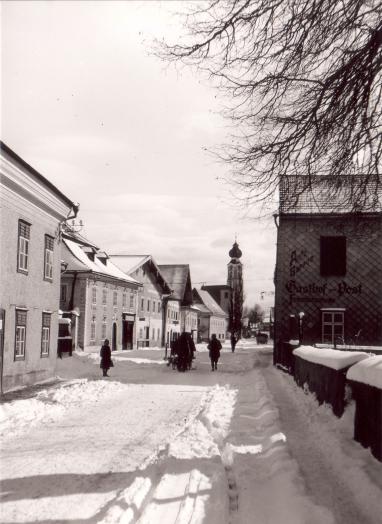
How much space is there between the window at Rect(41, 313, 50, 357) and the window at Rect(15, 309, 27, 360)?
1876 millimetres

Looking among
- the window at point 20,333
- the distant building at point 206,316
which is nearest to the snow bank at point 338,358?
the window at point 20,333

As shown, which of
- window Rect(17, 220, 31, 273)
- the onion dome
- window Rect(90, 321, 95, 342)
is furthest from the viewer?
the onion dome

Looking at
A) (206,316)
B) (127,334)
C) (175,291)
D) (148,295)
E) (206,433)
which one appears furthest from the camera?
(206,316)

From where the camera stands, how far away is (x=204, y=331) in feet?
314

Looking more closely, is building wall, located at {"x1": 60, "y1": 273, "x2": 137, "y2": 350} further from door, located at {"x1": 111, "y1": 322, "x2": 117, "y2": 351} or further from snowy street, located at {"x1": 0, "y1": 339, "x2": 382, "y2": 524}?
snowy street, located at {"x1": 0, "y1": 339, "x2": 382, "y2": 524}

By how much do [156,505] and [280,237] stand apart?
24.9 meters

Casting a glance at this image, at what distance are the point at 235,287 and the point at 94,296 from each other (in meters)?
61.1

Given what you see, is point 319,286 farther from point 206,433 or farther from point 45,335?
point 206,433

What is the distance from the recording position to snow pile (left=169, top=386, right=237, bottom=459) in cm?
810

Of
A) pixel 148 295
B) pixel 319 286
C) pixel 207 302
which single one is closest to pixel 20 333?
pixel 319 286

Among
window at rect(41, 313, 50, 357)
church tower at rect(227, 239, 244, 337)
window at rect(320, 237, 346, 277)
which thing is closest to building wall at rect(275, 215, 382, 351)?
window at rect(320, 237, 346, 277)

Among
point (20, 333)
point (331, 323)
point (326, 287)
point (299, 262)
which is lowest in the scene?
point (20, 333)

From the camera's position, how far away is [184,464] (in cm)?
732

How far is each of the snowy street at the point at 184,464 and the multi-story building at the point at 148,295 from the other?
38598 mm
